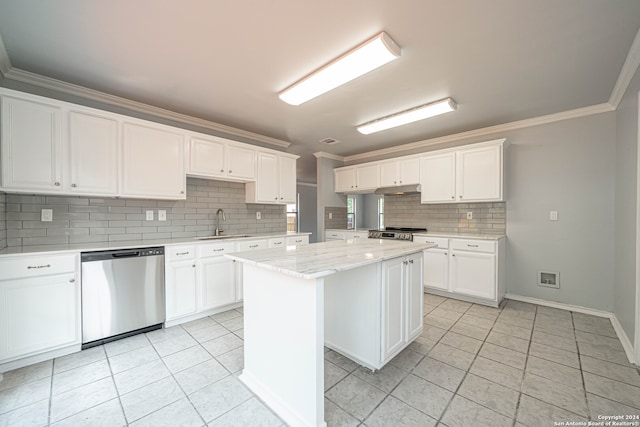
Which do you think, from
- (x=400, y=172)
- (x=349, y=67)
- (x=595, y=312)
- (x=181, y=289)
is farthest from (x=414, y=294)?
(x=400, y=172)

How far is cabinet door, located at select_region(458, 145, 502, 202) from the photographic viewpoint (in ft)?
11.3

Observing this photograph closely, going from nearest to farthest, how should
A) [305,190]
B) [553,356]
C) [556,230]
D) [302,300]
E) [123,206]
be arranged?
[302,300]
[553,356]
[123,206]
[556,230]
[305,190]

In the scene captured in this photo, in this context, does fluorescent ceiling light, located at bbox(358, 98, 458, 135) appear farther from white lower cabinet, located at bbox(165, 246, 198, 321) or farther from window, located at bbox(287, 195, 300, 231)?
window, located at bbox(287, 195, 300, 231)

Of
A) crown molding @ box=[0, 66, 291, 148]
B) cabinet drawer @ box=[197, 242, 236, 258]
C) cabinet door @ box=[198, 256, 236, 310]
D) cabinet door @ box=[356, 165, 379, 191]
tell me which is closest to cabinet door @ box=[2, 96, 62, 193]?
crown molding @ box=[0, 66, 291, 148]

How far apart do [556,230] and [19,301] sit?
5.47m

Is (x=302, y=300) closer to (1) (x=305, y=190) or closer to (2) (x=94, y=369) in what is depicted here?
(2) (x=94, y=369)

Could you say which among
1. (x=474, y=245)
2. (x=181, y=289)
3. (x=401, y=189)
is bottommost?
(x=181, y=289)

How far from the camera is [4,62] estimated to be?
2.08 m

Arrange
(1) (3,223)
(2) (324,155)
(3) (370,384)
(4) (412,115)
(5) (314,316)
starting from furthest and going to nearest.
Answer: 1. (2) (324,155)
2. (4) (412,115)
3. (1) (3,223)
4. (3) (370,384)
5. (5) (314,316)

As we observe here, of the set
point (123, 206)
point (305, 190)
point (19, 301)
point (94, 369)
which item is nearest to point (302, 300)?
point (94, 369)

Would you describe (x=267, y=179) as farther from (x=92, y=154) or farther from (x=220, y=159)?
(x=92, y=154)

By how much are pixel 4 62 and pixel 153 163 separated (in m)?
1.23

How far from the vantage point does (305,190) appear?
8.61 meters

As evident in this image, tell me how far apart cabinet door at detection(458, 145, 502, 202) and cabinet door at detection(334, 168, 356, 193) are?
196 centimetres
